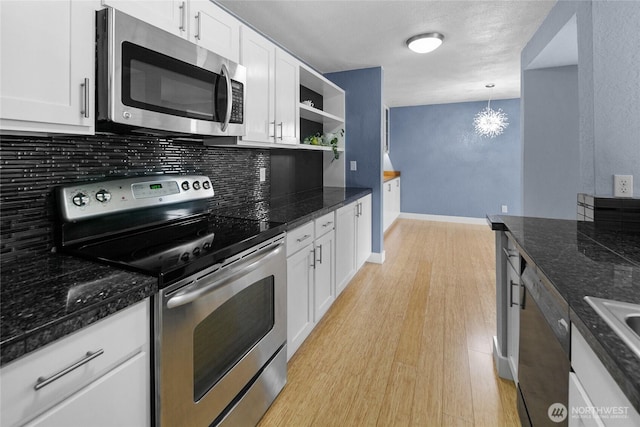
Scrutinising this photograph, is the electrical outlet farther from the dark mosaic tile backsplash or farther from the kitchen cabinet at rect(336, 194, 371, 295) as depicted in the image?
the dark mosaic tile backsplash

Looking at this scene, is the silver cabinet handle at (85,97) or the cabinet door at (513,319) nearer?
the silver cabinet handle at (85,97)

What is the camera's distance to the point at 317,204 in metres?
2.58

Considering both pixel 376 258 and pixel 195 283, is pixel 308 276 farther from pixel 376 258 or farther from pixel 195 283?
pixel 376 258

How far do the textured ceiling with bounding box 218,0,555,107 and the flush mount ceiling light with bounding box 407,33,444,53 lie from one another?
63 millimetres

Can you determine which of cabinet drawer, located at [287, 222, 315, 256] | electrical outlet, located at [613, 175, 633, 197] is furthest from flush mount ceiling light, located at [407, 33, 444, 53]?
cabinet drawer, located at [287, 222, 315, 256]

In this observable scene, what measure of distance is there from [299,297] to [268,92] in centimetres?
137

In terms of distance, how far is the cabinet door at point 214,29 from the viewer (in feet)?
5.21

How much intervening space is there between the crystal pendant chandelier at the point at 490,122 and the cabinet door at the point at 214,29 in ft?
17.0

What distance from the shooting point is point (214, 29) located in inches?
67.6

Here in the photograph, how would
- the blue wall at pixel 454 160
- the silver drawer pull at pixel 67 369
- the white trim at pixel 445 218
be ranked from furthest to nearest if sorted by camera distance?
the white trim at pixel 445 218 → the blue wall at pixel 454 160 → the silver drawer pull at pixel 67 369

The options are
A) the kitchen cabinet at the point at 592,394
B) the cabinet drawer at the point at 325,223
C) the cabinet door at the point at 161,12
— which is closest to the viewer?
the kitchen cabinet at the point at 592,394

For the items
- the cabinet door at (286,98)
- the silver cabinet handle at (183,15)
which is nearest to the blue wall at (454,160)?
the cabinet door at (286,98)

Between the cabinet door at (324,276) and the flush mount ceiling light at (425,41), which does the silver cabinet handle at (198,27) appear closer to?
the cabinet door at (324,276)

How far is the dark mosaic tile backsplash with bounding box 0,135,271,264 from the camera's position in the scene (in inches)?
45.2
